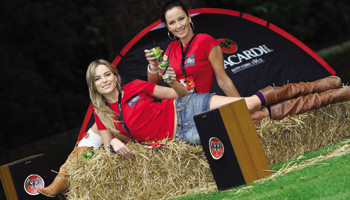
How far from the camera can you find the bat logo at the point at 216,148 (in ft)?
11.2

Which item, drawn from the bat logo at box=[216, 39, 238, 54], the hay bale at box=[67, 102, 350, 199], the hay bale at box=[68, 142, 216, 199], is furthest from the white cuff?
the bat logo at box=[216, 39, 238, 54]

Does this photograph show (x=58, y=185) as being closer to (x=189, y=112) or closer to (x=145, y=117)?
(x=145, y=117)

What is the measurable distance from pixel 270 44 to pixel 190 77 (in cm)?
193

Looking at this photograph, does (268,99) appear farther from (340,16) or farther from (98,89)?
(340,16)

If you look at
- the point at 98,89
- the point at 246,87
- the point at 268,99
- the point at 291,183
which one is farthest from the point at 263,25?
the point at 291,183

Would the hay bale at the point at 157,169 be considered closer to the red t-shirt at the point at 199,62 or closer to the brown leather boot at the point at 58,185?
the brown leather boot at the point at 58,185

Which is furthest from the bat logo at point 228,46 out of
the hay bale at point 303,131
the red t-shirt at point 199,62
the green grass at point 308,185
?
the green grass at point 308,185

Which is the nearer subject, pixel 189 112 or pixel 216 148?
pixel 216 148

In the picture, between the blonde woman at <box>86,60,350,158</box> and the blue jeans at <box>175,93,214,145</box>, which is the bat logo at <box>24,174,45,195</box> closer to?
the blonde woman at <box>86,60,350,158</box>

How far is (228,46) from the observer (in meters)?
5.80

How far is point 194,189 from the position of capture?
3.94 meters

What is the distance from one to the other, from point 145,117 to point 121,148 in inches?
13.9

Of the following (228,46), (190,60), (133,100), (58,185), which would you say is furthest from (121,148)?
(228,46)

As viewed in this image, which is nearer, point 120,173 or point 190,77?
point 120,173
